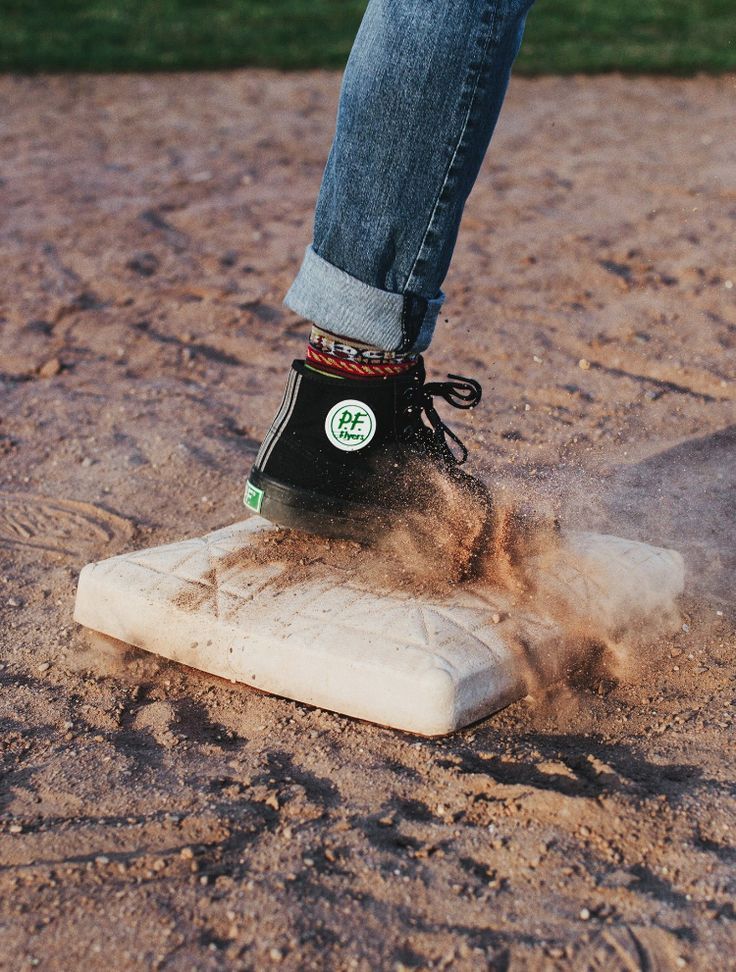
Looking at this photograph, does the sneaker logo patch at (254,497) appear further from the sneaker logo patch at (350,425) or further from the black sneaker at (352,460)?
the sneaker logo patch at (350,425)

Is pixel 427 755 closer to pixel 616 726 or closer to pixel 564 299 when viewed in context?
pixel 616 726

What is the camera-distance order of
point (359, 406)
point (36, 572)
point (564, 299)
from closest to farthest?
point (359, 406) → point (36, 572) → point (564, 299)

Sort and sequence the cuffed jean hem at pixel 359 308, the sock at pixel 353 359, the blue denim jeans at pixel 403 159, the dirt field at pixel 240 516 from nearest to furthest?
1. the dirt field at pixel 240 516
2. the blue denim jeans at pixel 403 159
3. the cuffed jean hem at pixel 359 308
4. the sock at pixel 353 359

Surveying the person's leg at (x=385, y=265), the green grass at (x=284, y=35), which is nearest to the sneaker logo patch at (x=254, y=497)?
the person's leg at (x=385, y=265)

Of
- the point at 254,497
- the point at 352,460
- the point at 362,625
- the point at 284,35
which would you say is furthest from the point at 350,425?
the point at 284,35

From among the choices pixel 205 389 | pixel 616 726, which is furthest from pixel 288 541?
pixel 205 389

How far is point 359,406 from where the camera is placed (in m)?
1.79

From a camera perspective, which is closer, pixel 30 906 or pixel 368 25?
pixel 30 906

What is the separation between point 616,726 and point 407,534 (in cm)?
45

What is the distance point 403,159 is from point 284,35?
5.95 meters

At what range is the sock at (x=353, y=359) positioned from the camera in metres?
1.79

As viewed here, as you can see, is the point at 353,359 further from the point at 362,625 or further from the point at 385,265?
the point at 362,625

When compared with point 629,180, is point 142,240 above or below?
below

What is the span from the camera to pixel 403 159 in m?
1.61
